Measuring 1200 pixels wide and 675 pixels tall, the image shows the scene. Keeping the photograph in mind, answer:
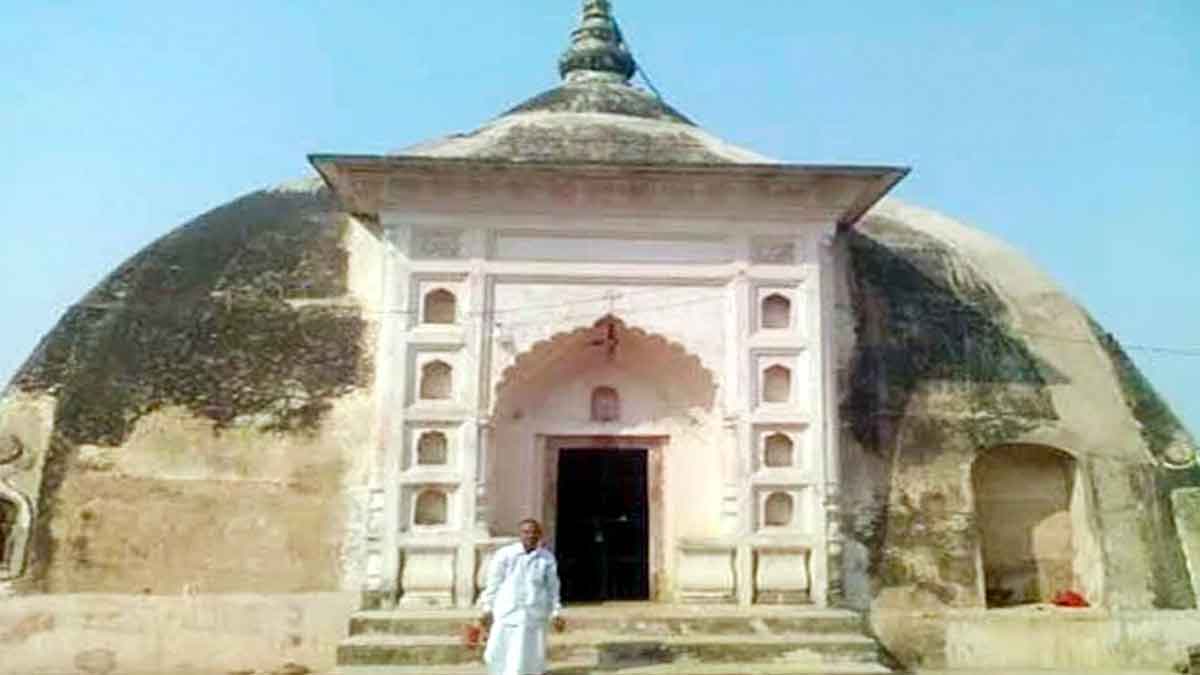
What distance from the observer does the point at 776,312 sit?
37.6ft

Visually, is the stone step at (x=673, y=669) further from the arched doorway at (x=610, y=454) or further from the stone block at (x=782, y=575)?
the arched doorway at (x=610, y=454)

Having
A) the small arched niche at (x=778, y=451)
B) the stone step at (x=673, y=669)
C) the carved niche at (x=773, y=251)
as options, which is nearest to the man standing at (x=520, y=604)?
the stone step at (x=673, y=669)

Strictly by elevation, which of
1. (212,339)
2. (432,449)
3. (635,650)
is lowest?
(635,650)

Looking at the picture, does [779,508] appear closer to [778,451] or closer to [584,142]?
[778,451]

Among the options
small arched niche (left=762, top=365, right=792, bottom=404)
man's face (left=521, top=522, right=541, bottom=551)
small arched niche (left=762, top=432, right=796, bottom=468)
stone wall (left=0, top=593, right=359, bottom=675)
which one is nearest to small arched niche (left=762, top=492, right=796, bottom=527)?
small arched niche (left=762, top=432, right=796, bottom=468)

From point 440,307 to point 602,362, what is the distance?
1.78m

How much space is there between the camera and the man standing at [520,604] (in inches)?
324

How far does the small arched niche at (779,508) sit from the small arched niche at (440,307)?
3.51 m

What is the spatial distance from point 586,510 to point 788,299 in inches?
115

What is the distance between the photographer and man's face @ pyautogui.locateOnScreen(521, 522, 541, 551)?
A: 818cm

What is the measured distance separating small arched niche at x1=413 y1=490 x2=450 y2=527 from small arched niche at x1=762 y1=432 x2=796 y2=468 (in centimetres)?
308

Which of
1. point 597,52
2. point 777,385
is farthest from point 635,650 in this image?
point 597,52

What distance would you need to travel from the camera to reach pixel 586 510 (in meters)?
11.6

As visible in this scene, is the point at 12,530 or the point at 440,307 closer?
the point at 12,530
